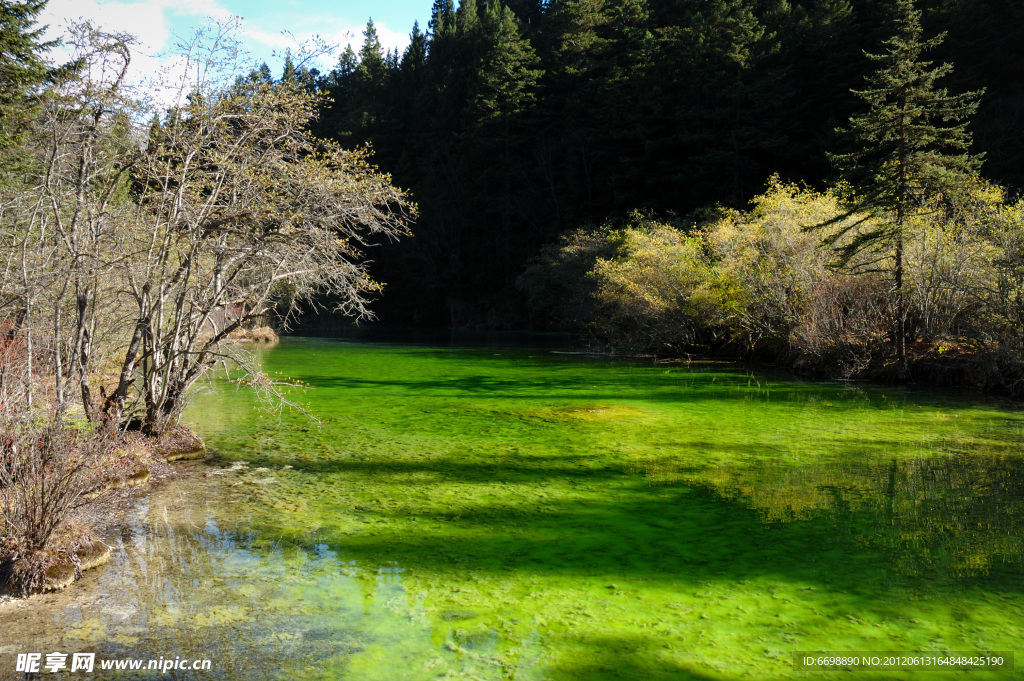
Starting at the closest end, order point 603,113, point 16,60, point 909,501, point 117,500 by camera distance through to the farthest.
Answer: point 117,500 → point 909,501 → point 16,60 → point 603,113

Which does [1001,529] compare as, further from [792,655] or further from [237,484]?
[237,484]

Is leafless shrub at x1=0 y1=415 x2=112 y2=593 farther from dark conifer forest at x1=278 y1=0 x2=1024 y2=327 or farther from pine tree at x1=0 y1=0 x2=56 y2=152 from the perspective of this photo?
dark conifer forest at x1=278 y1=0 x2=1024 y2=327

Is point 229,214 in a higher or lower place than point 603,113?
lower

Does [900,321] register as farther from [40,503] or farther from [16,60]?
[16,60]

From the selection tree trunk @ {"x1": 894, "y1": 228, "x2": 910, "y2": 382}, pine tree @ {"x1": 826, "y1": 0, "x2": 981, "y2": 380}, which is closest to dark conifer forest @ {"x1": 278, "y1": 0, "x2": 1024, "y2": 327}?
pine tree @ {"x1": 826, "y1": 0, "x2": 981, "y2": 380}

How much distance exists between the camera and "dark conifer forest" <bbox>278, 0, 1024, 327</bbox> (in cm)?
3572

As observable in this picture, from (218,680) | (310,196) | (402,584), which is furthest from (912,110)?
(218,680)

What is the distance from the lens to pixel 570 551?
662 cm

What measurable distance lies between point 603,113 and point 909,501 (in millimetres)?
46717

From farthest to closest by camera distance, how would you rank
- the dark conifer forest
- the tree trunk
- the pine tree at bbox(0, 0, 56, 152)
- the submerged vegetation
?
the dark conifer forest, the tree trunk, the pine tree at bbox(0, 0, 56, 152), the submerged vegetation

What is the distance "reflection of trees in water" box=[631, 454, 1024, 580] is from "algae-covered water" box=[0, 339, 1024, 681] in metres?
0.04

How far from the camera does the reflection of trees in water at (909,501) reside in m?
6.48

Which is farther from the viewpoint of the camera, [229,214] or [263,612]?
[229,214]

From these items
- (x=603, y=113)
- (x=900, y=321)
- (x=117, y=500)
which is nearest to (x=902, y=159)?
(x=900, y=321)
